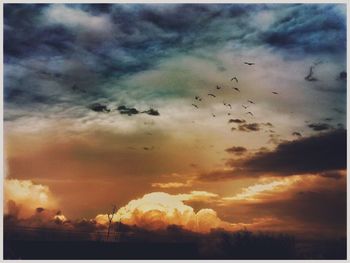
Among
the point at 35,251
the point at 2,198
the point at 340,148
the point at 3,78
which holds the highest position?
the point at 3,78

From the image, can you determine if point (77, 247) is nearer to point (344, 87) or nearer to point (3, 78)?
point (3, 78)

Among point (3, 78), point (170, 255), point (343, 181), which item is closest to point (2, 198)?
Answer: point (3, 78)

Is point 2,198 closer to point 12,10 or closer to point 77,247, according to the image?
point 77,247

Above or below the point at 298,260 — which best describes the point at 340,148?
above

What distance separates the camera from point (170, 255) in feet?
39.7

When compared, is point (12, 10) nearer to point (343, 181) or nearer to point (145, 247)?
point (145, 247)

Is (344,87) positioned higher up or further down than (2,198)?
higher up

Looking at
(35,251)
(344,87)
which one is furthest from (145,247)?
(344,87)

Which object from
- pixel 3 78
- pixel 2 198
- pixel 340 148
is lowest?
pixel 2 198

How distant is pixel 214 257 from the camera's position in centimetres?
1207

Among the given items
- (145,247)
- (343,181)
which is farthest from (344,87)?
(145,247)

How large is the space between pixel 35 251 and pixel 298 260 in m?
6.64

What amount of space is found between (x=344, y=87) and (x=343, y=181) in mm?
2367

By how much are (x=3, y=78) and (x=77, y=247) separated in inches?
187
